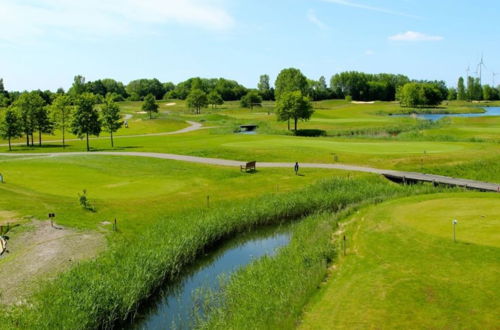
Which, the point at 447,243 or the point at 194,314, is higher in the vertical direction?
the point at 447,243

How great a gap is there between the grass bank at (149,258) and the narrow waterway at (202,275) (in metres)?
0.66

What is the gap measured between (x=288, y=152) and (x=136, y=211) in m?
30.0

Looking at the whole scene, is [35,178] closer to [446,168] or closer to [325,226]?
[325,226]

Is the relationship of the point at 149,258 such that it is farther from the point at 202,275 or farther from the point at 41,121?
the point at 41,121

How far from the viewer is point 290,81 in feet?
590

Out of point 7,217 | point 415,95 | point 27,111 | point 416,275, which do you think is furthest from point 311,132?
point 415,95

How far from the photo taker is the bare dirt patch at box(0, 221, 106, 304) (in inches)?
850

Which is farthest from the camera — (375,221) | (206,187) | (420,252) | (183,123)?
(183,123)

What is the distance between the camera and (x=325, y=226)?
30.7m

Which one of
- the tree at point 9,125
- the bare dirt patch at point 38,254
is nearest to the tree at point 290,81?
the tree at point 9,125

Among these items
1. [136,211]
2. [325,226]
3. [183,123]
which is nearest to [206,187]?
[136,211]

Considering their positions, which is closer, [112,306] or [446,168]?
[112,306]

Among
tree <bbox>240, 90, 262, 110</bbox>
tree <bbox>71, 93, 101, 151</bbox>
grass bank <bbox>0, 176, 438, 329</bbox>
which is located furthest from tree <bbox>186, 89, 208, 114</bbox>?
grass bank <bbox>0, 176, 438, 329</bbox>

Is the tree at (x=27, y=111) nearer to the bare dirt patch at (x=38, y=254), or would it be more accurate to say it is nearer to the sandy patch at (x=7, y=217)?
the sandy patch at (x=7, y=217)
